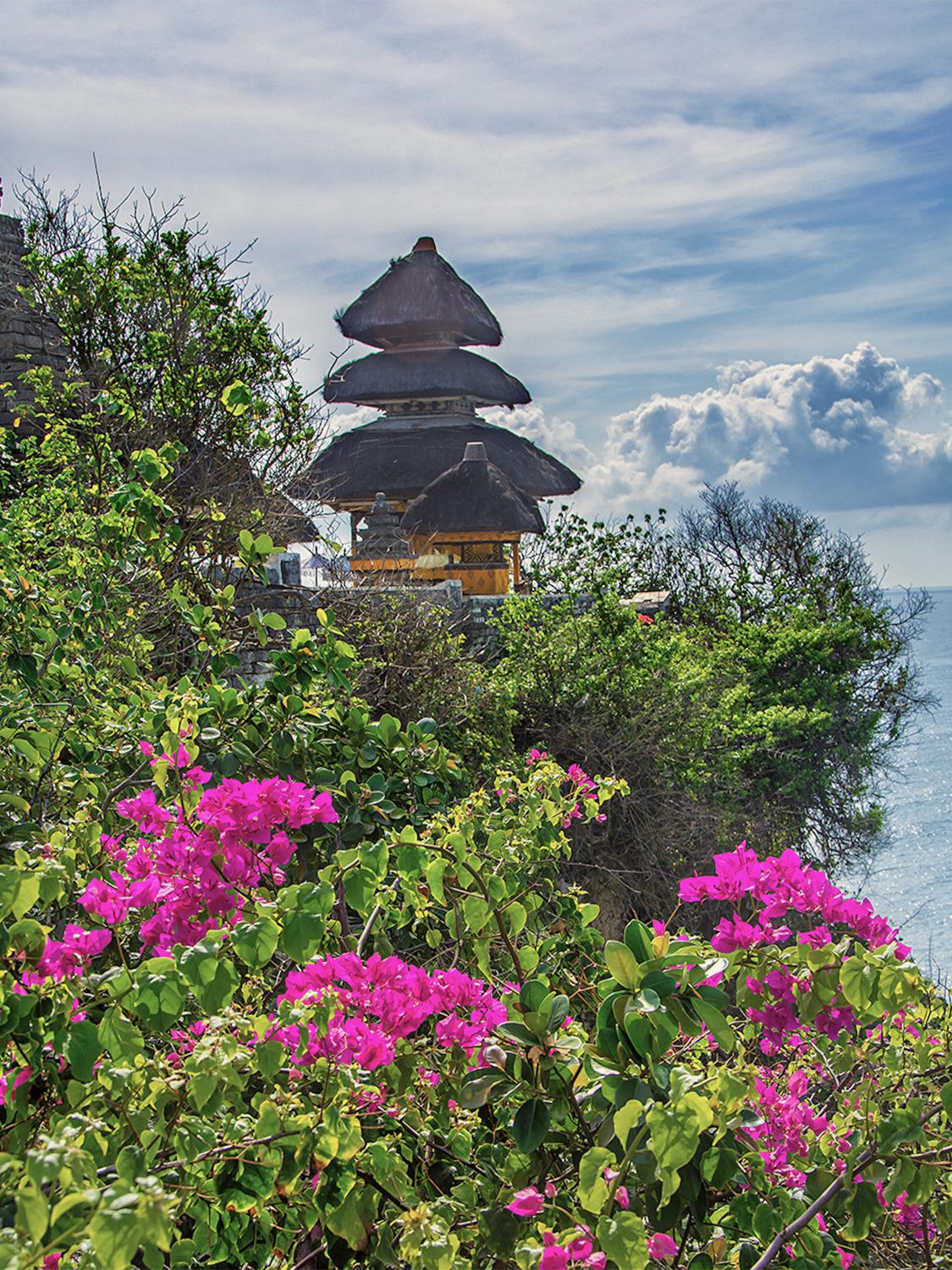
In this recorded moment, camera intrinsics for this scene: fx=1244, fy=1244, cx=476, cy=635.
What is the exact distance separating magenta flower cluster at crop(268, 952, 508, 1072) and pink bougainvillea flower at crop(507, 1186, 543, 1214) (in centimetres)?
31

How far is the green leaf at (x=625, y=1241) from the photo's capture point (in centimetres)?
181

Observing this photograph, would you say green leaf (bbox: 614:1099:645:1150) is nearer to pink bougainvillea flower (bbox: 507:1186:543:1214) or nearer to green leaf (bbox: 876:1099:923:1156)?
pink bougainvillea flower (bbox: 507:1186:543:1214)

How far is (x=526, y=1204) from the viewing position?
206 cm

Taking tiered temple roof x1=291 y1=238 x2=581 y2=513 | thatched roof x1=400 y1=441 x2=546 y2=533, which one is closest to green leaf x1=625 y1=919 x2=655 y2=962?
thatched roof x1=400 y1=441 x2=546 y2=533

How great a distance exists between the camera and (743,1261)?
231 cm

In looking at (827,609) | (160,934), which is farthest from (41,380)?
(827,609)

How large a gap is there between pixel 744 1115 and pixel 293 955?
833 mm

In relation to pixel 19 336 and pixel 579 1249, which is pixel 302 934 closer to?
pixel 579 1249

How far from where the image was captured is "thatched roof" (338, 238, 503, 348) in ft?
83.9

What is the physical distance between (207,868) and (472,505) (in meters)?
16.1

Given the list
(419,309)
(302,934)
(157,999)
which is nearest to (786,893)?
(302,934)

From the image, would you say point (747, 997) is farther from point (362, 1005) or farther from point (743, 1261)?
point (362, 1005)

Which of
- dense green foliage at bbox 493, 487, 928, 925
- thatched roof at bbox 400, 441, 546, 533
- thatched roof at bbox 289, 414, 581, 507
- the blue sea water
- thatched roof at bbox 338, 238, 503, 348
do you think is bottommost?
the blue sea water

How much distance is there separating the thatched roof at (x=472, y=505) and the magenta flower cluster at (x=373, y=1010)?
15.7 metres
